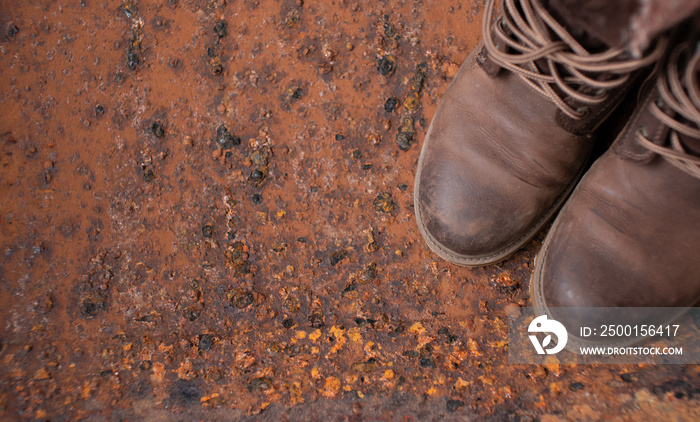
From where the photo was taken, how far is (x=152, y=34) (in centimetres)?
162

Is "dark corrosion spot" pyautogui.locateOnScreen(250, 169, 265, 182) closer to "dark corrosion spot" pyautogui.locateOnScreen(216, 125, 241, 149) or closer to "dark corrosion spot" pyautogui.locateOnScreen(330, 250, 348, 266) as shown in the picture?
"dark corrosion spot" pyautogui.locateOnScreen(216, 125, 241, 149)

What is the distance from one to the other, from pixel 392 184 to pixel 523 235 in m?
0.41

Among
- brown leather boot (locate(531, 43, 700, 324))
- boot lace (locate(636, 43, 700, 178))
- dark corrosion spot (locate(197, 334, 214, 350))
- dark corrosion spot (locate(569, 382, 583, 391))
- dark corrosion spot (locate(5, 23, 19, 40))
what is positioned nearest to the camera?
boot lace (locate(636, 43, 700, 178))

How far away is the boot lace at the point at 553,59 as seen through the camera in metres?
0.92

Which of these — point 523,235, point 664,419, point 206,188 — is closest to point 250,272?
point 206,188

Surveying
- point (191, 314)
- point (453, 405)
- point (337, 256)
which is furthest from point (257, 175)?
point (453, 405)

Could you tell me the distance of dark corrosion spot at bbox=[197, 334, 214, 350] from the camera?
4.32 ft

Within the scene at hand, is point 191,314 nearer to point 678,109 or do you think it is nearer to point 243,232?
point 243,232

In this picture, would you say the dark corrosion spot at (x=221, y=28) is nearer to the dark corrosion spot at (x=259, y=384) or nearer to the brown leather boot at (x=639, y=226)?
the dark corrosion spot at (x=259, y=384)

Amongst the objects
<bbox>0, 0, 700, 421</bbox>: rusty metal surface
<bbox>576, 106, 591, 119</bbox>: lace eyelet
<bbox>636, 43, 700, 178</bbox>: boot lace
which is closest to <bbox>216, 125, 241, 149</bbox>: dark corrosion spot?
<bbox>0, 0, 700, 421</bbox>: rusty metal surface

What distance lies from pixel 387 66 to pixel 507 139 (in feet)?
1.72

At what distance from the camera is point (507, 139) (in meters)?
1.12

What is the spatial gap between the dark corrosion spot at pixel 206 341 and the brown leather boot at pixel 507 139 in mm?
686

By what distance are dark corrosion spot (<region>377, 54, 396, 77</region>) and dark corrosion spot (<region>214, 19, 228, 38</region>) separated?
1.81 ft
